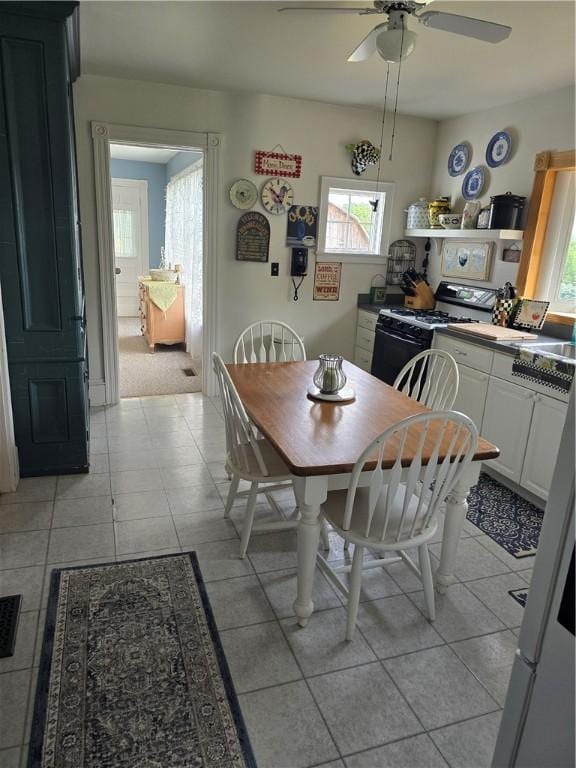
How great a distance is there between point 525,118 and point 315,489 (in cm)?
340

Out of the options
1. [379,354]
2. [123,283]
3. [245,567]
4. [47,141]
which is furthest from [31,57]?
[123,283]

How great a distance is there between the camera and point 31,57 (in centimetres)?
256

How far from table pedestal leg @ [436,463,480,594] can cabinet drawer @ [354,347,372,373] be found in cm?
271

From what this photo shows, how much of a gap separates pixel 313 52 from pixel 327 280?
2.01 m

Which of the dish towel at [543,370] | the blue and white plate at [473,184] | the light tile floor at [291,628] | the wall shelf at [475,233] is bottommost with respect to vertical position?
the light tile floor at [291,628]

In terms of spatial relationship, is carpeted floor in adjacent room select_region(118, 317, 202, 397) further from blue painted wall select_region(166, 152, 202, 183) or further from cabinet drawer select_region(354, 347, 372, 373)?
blue painted wall select_region(166, 152, 202, 183)

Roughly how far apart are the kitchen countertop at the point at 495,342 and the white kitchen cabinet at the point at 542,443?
1.12 feet

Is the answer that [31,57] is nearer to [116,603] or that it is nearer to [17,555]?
[17,555]

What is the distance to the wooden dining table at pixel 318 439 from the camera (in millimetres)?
1841

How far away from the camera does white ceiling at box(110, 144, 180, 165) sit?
6.91 metres

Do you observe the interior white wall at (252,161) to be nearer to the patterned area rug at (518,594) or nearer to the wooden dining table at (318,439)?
the wooden dining table at (318,439)

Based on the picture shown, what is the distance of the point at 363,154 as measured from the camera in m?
4.50

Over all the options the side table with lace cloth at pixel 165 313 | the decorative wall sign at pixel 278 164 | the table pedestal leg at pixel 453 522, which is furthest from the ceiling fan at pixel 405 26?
the side table with lace cloth at pixel 165 313

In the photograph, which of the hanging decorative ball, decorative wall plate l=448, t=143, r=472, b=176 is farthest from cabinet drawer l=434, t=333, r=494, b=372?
the hanging decorative ball
